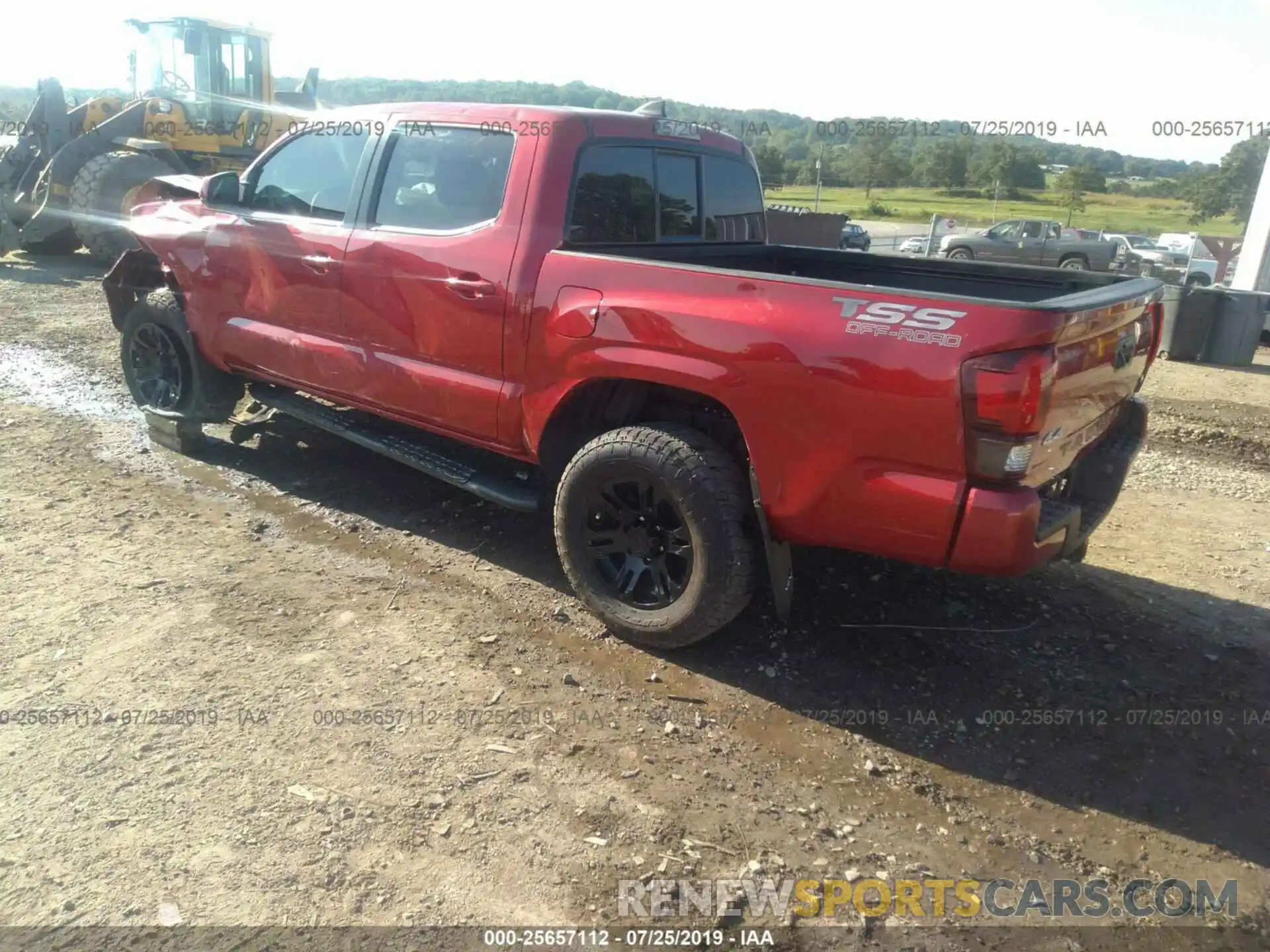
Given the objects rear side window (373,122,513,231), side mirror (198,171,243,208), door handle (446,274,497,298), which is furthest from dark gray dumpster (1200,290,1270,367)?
side mirror (198,171,243,208)

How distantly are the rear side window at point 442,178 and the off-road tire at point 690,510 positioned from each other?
47.4 inches

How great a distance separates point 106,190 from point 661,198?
9903 millimetres

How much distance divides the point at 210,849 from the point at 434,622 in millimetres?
1381

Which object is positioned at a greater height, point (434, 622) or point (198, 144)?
point (198, 144)

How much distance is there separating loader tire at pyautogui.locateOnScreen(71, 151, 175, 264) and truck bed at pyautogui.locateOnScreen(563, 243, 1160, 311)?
953 cm

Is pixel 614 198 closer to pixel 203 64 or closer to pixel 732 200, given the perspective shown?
pixel 732 200

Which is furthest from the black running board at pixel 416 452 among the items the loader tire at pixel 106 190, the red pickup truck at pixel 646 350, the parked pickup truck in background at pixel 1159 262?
the parked pickup truck in background at pixel 1159 262

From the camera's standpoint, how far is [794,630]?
3826 mm

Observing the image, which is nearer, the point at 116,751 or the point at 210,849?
the point at 210,849

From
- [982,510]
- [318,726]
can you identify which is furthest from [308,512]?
[982,510]

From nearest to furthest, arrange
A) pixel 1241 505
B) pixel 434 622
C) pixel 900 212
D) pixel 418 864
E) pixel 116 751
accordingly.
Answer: pixel 418 864, pixel 116 751, pixel 434 622, pixel 1241 505, pixel 900 212

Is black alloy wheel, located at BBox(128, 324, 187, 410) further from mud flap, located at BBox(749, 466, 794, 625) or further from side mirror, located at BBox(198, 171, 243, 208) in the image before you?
mud flap, located at BBox(749, 466, 794, 625)

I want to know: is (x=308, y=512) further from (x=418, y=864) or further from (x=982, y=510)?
(x=982, y=510)

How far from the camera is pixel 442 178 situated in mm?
4121
